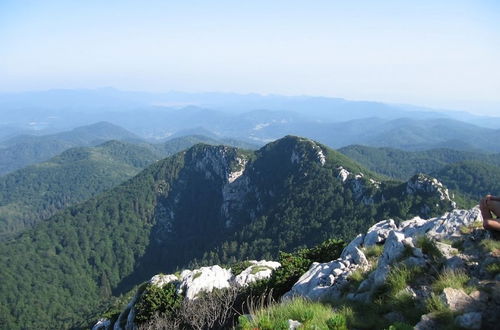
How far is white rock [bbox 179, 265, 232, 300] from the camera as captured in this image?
38828mm

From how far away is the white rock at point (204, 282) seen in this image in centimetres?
3883

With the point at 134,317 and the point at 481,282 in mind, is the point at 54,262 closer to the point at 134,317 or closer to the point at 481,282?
the point at 134,317

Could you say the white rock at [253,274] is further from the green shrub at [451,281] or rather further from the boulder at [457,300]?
the boulder at [457,300]

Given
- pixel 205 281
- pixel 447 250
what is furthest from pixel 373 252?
pixel 205 281

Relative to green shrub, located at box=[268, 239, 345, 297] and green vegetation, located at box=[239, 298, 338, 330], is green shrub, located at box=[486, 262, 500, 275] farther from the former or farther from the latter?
green shrub, located at box=[268, 239, 345, 297]

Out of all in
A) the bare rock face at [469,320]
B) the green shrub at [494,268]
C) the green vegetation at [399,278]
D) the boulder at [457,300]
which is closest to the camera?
the bare rock face at [469,320]

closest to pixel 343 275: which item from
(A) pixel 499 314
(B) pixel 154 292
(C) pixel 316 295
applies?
(C) pixel 316 295

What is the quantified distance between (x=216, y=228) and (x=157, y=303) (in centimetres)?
14232

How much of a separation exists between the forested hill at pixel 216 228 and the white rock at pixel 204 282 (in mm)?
80314

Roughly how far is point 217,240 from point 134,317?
123678 mm

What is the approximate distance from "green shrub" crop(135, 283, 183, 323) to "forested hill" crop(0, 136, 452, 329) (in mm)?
88224

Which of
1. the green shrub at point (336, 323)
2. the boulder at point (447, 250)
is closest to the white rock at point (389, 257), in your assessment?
the boulder at point (447, 250)

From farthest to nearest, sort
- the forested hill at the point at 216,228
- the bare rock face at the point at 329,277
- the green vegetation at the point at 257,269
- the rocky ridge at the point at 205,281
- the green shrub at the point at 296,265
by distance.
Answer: the forested hill at the point at 216,228, the green vegetation at the point at 257,269, the rocky ridge at the point at 205,281, the green shrub at the point at 296,265, the bare rock face at the point at 329,277

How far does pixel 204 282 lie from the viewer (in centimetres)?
4066
